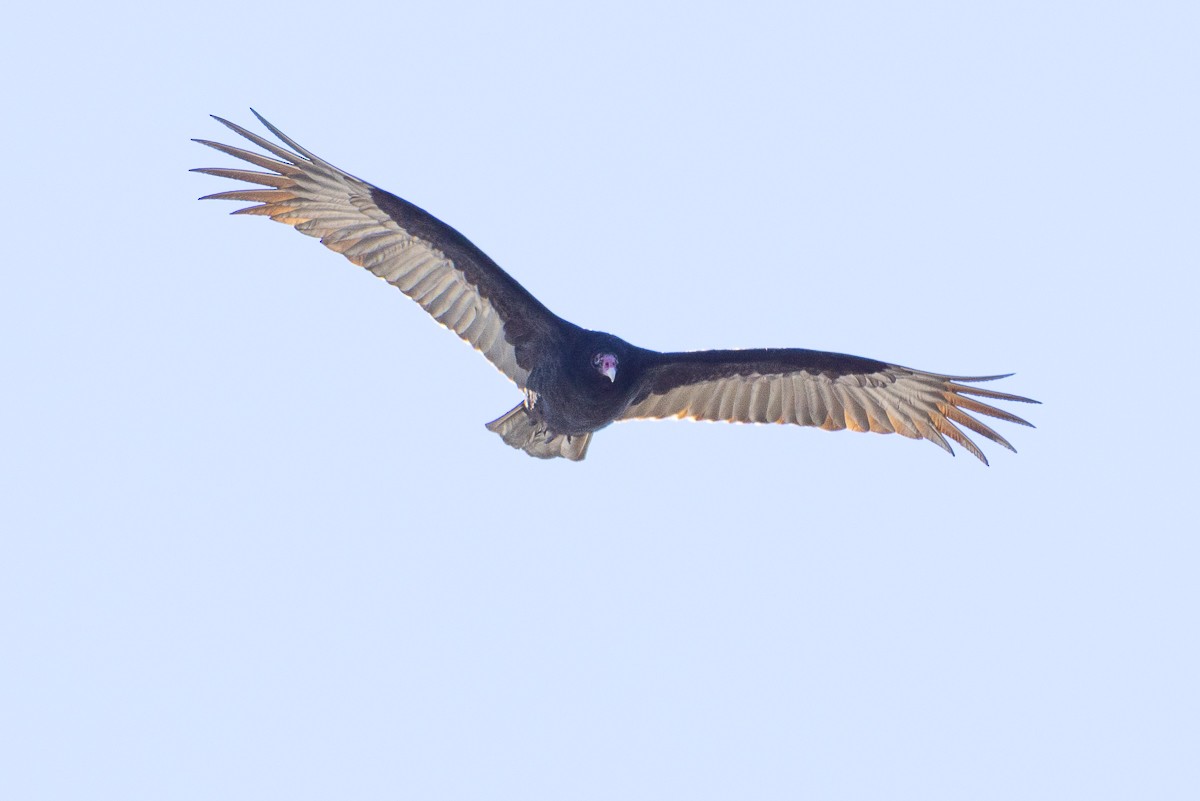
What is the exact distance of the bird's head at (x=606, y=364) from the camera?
29.8 ft

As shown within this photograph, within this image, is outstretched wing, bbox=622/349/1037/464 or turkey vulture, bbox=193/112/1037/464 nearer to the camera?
turkey vulture, bbox=193/112/1037/464

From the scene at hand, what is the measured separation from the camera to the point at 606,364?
29.9 ft

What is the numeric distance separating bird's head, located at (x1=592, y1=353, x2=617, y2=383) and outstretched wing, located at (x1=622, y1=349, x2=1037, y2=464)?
675 mm

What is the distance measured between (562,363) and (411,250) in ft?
4.38

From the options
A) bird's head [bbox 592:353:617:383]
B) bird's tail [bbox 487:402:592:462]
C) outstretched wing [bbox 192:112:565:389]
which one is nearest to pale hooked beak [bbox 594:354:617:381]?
bird's head [bbox 592:353:617:383]

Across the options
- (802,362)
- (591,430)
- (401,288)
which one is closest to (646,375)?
(591,430)

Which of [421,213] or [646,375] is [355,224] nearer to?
[421,213]

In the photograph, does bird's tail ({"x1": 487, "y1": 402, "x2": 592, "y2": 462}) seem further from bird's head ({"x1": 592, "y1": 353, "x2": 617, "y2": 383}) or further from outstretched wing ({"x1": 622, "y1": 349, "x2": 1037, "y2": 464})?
bird's head ({"x1": 592, "y1": 353, "x2": 617, "y2": 383})

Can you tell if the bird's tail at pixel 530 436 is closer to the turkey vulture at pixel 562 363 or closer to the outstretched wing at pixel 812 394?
the turkey vulture at pixel 562 363

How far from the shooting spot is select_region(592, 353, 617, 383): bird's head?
909 cm

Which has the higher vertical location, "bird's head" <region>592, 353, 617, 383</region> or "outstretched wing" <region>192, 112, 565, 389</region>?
"outstretched wing" <region>192, 112, 565, 389</region>

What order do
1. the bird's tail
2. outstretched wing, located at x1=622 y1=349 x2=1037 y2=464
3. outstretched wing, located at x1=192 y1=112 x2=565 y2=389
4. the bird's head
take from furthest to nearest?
outstretched wing, located at x1=622 y1=349 x2=1037 y2=464, the bird's tail, outstretched wing, located at x1=192 y1=112 x2=565 y2=389, the bird's head

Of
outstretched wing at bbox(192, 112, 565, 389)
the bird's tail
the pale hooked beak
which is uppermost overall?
outstretched wing at bbox(192, 112, 565, 389)

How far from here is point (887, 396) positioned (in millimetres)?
10195
